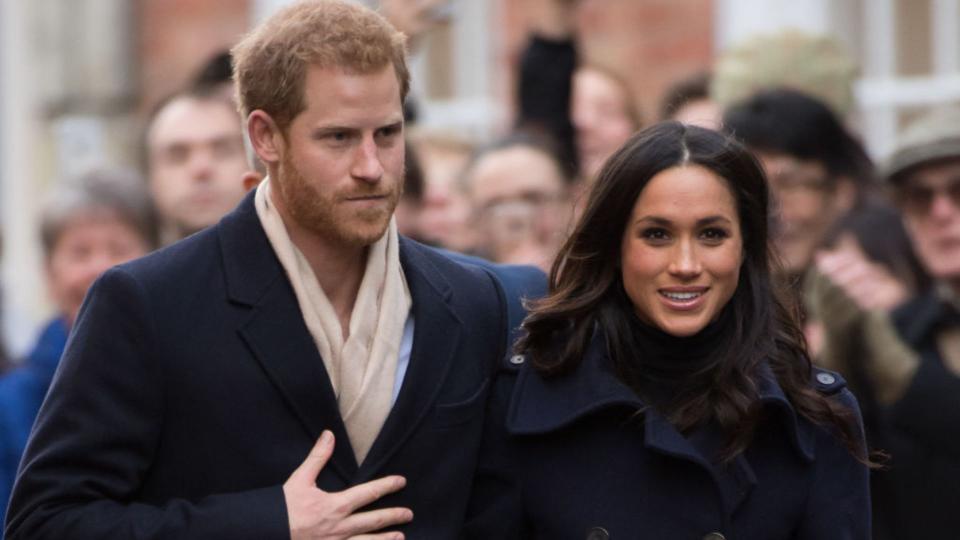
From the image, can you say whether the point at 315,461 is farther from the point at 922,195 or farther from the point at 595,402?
the point at 922,195

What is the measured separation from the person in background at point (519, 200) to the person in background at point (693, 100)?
416 millimetres

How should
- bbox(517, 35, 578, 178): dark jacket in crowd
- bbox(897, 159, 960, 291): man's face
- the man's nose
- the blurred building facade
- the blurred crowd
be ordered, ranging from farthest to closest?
the blurred building facade, bbox(517, 35, 578, 178): dark jacket in crowd, bbox(897, 159, 960, 291): man's face, the blurred crowd, the man's nose

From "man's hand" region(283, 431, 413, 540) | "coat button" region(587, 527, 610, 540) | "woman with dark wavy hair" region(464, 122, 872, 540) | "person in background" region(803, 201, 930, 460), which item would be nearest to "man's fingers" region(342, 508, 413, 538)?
"man's hand" region(283, 431, 413, 540)

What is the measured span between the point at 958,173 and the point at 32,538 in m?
3.08

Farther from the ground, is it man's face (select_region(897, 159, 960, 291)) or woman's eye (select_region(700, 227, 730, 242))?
woman's eye (select_region(700, 227, 730, 242))

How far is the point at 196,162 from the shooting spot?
669 centimetres

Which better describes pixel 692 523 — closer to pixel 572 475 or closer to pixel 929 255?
pixel 572 475

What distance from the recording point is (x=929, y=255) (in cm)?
625

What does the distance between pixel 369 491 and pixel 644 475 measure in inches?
24.0

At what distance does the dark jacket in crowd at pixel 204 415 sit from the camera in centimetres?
436

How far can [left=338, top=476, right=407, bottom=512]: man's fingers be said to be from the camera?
14.5ft

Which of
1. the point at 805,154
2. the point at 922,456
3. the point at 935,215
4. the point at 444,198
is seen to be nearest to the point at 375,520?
the point at 922,456

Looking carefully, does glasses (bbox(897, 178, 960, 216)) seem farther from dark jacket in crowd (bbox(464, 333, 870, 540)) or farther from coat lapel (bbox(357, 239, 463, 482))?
coat lapel (bbox(357, 239, 463, 482))

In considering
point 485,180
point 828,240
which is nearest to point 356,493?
point 828,240
